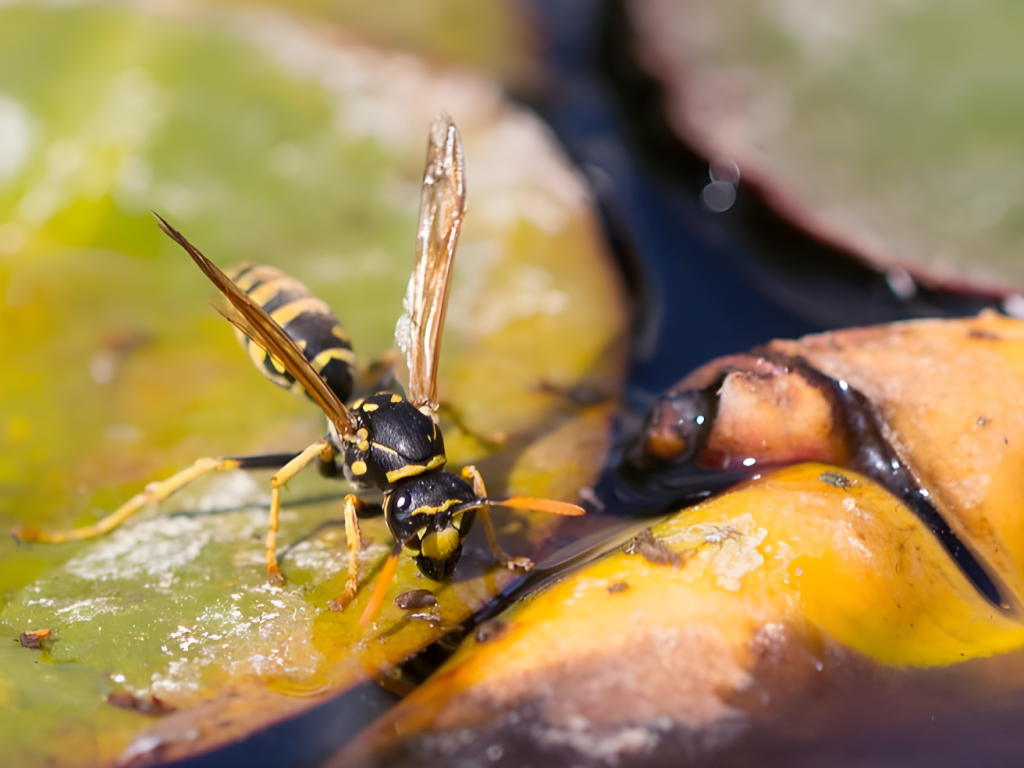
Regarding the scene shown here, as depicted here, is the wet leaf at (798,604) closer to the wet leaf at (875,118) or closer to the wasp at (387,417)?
the wasp at (387,417)

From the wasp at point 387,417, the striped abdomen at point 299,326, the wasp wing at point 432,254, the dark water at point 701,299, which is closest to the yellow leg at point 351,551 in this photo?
the wasp at point 387,417

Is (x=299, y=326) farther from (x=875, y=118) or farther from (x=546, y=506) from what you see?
(x=875, y=118)

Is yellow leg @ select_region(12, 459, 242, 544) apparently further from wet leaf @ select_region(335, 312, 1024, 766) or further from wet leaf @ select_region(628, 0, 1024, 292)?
wet leaf @ select_region(628, 0, 1024, 292)

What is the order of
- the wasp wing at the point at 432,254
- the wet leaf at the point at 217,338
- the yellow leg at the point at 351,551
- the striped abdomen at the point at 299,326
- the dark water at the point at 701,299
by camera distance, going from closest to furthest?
the dark water at the point at 701,299 < the wet leaf at the point at 217,338 < the yellow leg at the point at 351,551 < the wasp wing at the point at 432,254 < the striped abdomen at the point at 299,326

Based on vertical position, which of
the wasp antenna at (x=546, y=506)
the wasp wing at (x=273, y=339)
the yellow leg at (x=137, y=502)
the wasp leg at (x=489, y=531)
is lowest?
the yellow leg at (x=137, y=502)

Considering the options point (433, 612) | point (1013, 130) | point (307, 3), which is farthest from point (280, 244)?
point (1013, 130)

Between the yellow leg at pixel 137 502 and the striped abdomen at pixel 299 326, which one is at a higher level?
the striped abdomen at pixel 299 326
